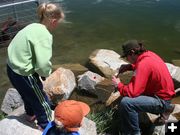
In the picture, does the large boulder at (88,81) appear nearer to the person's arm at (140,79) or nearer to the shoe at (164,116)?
the shoe at (164,116)

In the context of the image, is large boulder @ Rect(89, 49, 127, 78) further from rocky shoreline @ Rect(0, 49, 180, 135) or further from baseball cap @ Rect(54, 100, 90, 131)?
baseball cap @ Rect(54, 100, 90, 131)

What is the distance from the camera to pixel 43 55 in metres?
4.48

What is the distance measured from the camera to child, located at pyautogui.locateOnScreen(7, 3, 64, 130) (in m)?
4.52

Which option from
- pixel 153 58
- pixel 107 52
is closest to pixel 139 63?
pixel 153 58

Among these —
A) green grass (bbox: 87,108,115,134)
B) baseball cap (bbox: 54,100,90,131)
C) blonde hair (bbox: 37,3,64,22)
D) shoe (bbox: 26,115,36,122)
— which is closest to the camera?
baseball cap (bbox: 54,100,90,131)

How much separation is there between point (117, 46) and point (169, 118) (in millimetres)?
4439

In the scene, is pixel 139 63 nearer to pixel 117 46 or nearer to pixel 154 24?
pixel 117 46

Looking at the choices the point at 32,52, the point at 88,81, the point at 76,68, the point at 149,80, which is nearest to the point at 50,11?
the point at 32,52

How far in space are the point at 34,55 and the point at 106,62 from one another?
12.1ft

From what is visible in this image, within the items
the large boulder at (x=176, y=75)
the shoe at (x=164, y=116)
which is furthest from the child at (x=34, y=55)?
the large boulder at (x=176, y=75)

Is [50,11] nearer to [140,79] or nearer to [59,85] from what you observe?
[140,79]

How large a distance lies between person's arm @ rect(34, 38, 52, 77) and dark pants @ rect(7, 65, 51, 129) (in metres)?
0.24

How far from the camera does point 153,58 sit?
5312 mm

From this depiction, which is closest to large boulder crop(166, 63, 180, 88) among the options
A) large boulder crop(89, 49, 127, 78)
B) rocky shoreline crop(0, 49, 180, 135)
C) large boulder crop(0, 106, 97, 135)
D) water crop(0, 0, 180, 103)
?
rocky shoreline crop(0, 49, 180, 135)
